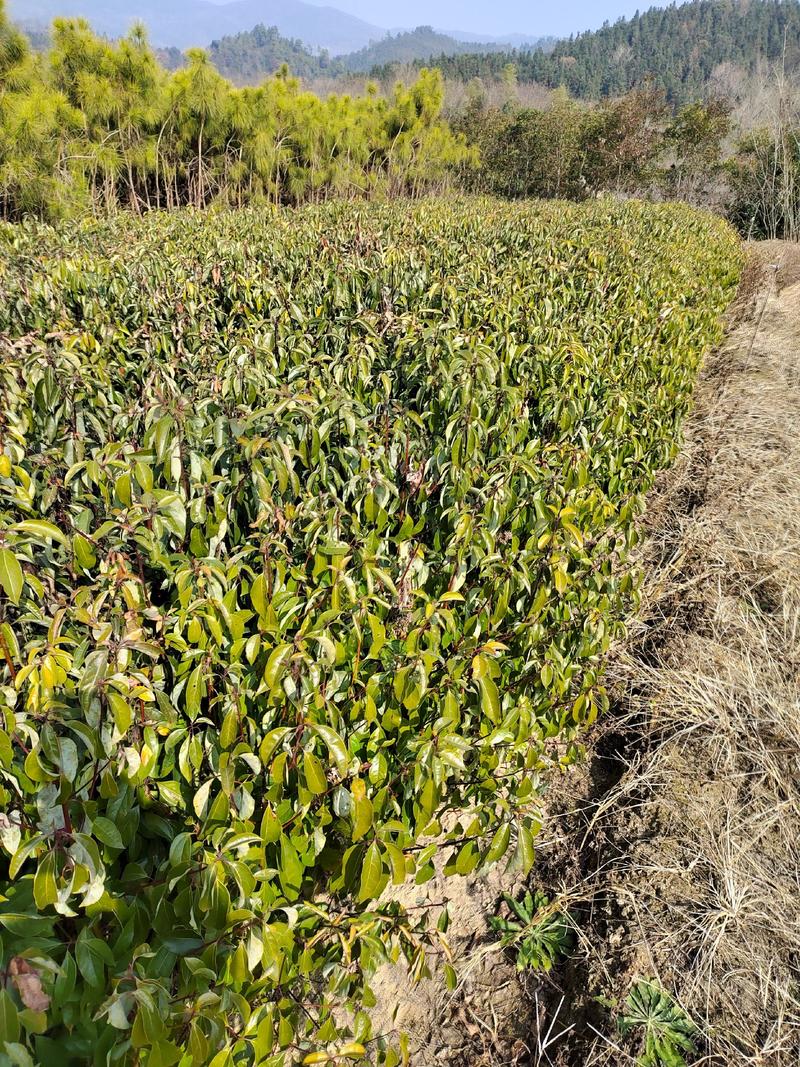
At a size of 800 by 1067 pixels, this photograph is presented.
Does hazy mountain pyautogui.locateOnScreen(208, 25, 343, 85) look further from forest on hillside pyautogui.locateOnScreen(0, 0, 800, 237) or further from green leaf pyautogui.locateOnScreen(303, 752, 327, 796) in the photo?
green leaf pyautogui.locateOnScreen(303, 752, 327, 796)

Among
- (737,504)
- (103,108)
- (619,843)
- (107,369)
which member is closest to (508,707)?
(619,843)

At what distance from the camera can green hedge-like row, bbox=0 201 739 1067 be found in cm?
90

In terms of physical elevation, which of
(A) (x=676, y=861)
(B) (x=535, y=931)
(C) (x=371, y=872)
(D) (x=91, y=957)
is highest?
(D) (x=91, y=957)

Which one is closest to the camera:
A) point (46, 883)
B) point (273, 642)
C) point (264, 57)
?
point (46, 883)

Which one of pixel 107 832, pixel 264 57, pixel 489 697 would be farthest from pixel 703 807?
pixel 264 57

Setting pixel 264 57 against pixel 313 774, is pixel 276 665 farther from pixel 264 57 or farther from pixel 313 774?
pixel 264 57

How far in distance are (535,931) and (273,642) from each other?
1.16 m

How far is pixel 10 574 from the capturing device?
918mm

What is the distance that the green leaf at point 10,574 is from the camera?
91 centimetres

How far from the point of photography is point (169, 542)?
1419 mm

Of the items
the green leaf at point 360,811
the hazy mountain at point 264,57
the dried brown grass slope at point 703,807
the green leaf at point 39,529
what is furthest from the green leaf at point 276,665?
the hazy mountain at point 264,57

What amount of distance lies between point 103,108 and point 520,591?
31.5ft

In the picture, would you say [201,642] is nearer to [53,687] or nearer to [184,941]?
[53,687]

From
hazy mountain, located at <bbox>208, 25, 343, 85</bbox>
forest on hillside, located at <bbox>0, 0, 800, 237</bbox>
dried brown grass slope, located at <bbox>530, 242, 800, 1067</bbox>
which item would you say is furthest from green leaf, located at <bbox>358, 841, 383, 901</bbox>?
hazy mountain, located at <bbox>208, 25, 343, 85</bbox>
